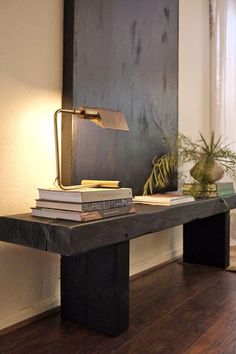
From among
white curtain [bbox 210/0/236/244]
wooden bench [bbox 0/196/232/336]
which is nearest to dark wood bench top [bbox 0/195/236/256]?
wooden bench [bbox 0/196/232/336]

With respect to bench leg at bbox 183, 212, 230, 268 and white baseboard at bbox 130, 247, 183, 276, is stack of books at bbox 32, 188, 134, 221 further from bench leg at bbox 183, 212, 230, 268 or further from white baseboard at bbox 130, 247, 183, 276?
bench leg at bbox 183, 212, 230, 268

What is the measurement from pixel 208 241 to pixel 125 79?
1230mm

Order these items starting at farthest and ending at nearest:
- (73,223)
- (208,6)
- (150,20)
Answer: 1. (208,6)
2. (150,20)
3. (73,223)

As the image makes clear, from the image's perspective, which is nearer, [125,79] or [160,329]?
[160,329]

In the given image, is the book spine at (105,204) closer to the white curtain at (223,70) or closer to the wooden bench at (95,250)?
the wooden bench at (95,250)

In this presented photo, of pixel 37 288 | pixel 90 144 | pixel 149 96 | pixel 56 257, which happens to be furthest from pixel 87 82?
pixel 37 288

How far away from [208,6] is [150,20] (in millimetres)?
1139

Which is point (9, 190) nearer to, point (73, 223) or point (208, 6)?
point (73, 223)

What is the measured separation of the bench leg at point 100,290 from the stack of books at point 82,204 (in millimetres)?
171

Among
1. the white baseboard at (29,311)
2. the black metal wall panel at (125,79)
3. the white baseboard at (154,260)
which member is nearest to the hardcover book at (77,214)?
the black metal wall panel at (125,79)

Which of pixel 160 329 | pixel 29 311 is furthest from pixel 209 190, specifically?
pixel 29 311

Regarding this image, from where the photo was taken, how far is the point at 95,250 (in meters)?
1.42

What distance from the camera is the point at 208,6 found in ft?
9.70

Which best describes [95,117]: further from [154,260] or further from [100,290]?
[154,260]
